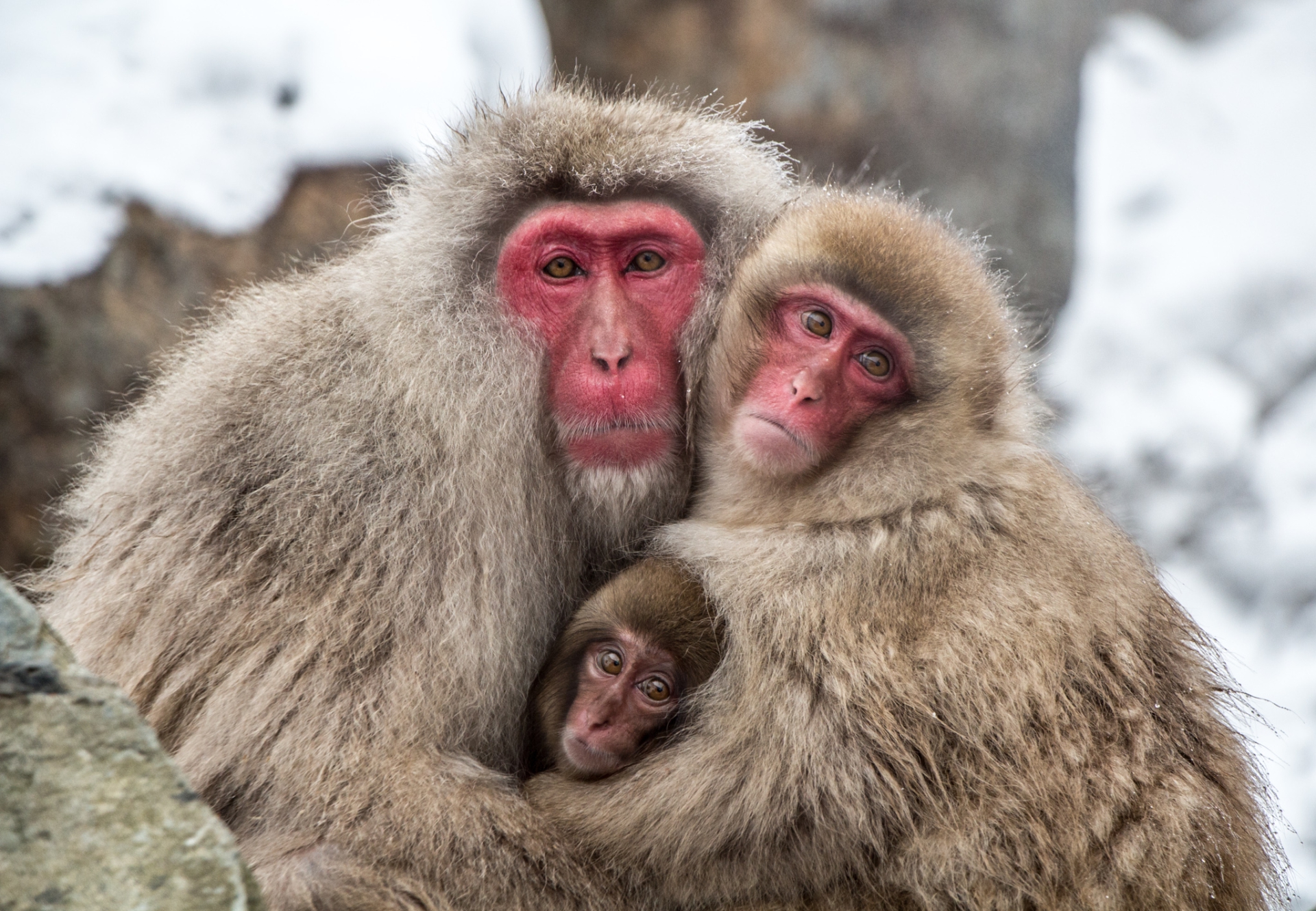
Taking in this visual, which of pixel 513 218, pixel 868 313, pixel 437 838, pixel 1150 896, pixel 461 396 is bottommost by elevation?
pixel 437 838

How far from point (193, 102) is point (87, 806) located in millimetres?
4526

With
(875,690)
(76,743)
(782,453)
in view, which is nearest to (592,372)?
(782,453)

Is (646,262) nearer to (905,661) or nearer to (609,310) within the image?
(609,310)

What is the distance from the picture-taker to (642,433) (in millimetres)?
2916

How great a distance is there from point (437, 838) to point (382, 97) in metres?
4.29

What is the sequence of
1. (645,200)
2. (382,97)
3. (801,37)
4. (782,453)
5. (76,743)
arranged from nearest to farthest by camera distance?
(76,743)
(782,453)
(645,200)
(382,97)
(801,37)

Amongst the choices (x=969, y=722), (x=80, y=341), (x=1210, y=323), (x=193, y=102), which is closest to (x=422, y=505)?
(x=969, y=722)

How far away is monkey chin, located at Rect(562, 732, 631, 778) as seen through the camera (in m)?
2.91

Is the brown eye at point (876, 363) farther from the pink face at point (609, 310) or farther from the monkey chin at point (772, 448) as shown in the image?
the pink face at point (609, 310)

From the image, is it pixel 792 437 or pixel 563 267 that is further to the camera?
pixel 563 267

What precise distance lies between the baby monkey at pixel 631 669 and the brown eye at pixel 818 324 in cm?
63

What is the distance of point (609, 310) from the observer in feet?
9.64

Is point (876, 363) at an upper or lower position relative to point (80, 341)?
upper

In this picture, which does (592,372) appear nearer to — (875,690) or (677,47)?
(875,690)
